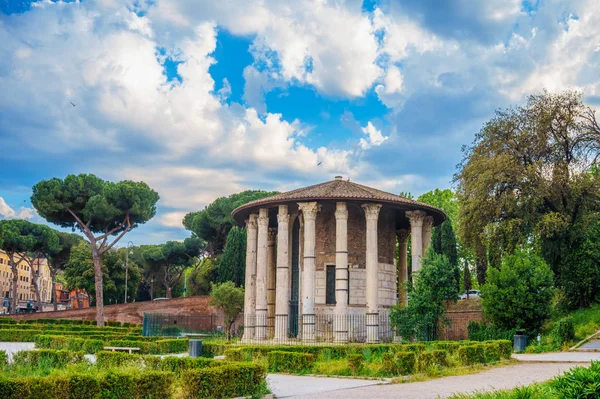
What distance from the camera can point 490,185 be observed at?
111 feet

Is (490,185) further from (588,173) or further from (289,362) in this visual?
(289,362)

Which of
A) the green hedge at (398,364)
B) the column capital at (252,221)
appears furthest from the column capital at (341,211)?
the green hedge at (398,364)

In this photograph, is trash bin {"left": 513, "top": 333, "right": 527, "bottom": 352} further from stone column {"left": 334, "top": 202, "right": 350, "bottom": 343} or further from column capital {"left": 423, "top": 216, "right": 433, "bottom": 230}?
column capital {"left": 423, "top": 216, "right": 433, "bottom": 230}

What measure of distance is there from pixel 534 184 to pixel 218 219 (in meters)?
35.0

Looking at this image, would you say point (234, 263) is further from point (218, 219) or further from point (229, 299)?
point (229, 299)

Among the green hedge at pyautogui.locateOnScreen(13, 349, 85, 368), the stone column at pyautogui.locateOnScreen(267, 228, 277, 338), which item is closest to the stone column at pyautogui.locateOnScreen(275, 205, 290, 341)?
the stone column at pyautogui.locateOnScreen(267, 228, 277, 338)

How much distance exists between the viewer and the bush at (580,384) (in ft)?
26.2

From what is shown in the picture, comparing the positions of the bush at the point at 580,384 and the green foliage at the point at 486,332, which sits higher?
the bush at the point at 580,384

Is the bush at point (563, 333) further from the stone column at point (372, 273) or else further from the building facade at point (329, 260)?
the stone column at point (372, 273)

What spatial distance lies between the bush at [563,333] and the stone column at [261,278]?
13.0m

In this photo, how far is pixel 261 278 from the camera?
3073cm

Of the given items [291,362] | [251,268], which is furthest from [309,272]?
[291,362]

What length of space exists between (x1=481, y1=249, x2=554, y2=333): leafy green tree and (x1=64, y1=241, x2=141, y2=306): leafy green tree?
137ft

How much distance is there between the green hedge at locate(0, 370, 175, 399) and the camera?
9.31 m
